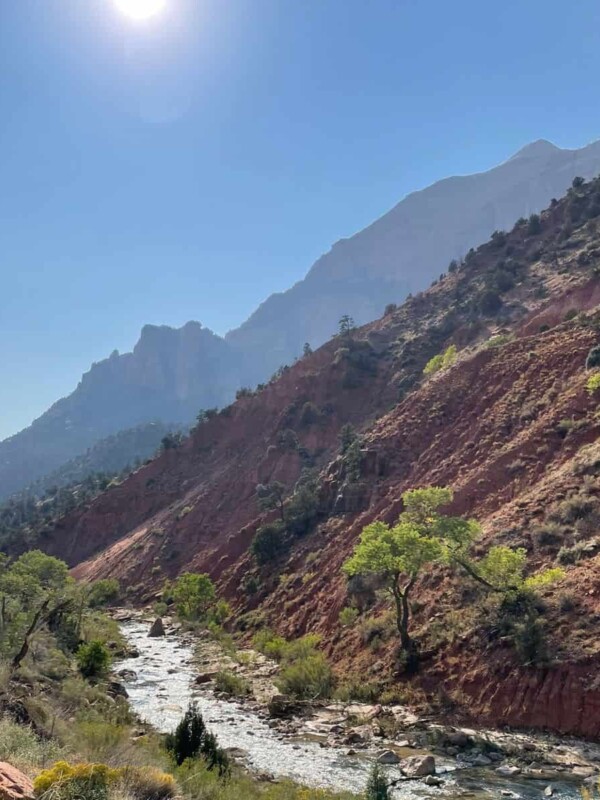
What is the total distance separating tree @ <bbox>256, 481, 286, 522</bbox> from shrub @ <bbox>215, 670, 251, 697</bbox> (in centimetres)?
1929

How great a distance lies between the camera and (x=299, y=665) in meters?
24.3

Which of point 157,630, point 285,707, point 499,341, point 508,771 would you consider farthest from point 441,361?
point 508,771

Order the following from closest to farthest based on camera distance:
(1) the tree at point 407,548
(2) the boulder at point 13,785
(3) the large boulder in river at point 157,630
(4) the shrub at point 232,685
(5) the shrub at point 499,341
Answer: (2) the boulder at point 13,785 < (1) the tree at point 407,548 < (4) the shrub at point 232,685 < (3) the large boulder in river at point 157,630 < (5) the shrub at point 499,341

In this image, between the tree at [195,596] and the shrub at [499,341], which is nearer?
the tree at [195,596]

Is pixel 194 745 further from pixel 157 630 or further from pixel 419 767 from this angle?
pixel 157 630

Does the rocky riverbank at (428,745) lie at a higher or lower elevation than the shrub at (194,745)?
lower

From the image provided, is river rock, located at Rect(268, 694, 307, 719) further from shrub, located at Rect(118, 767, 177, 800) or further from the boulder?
the boulder

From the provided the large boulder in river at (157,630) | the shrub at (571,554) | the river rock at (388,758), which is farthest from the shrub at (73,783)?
the large boulder in river at (157,630)

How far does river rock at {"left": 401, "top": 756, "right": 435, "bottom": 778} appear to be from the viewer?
588 inches

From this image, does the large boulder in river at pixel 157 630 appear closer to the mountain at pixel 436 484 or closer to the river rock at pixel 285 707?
the mountain at pixel 436 484

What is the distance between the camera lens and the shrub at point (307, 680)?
75.5 feet

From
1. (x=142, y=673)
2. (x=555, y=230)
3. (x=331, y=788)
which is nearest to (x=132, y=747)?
(x=331, y=788)

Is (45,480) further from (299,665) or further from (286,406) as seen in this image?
(299,665)

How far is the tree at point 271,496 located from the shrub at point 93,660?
21.1 metres
